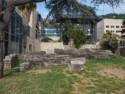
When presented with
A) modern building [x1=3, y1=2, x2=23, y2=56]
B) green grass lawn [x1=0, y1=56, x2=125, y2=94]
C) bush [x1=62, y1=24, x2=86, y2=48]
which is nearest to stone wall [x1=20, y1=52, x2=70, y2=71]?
green grass lawn [x1=0, y1=56, x2=125, y2=94]

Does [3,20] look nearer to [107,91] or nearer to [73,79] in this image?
[73,79]

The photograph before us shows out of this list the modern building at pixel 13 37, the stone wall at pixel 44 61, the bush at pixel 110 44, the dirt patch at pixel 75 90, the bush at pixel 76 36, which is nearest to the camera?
the dirt patch at pixel 75 90

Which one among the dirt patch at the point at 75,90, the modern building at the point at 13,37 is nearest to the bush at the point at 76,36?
the modern building at the point at 13,37

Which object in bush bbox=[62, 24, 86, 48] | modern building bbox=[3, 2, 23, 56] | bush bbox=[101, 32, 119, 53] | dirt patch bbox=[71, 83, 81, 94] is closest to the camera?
dirt patch bbox=[71, 83, 81, 94]

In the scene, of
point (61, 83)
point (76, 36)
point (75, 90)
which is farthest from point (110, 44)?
point (75, 90)

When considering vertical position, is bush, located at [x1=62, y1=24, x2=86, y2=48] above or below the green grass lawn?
above

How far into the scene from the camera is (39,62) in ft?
59.9

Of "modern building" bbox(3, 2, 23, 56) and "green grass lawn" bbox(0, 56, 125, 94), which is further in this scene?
"modern building" bbox(3, 2, 23, 56)

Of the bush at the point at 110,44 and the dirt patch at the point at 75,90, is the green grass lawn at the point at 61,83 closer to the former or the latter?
the dirt patch at the point at 75,90

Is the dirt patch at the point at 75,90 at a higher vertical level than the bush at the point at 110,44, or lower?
lower

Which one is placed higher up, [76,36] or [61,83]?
[76,36]

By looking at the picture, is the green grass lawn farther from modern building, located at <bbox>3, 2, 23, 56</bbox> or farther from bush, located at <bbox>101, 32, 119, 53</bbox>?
bush, located at <bbox>101, 32, 119, 53</bbox>

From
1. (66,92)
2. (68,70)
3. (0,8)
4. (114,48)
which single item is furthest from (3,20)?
(114,48)

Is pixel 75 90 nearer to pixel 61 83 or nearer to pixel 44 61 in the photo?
pixel 61 83
